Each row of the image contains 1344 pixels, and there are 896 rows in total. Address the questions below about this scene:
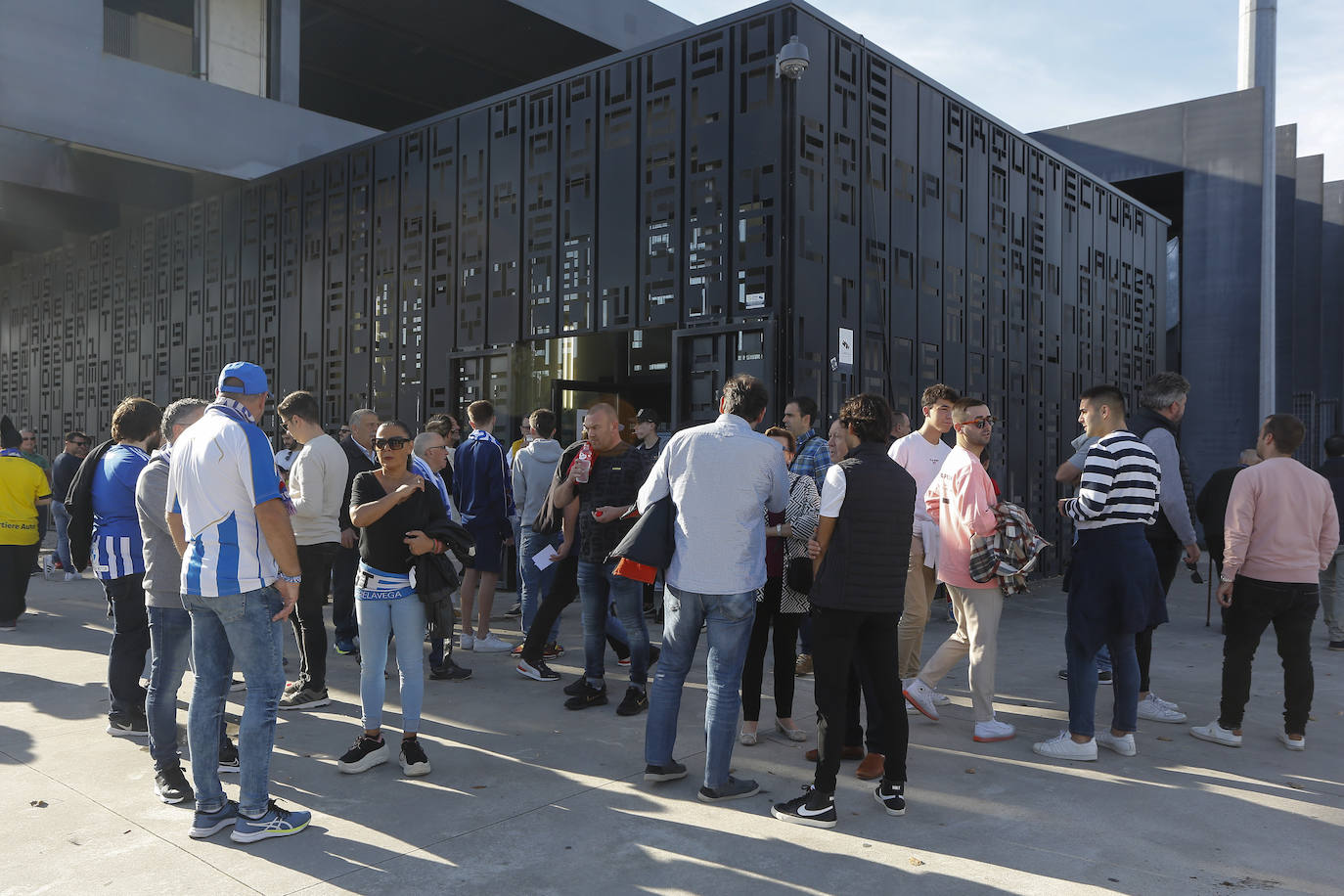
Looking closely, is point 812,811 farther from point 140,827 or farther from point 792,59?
point 792,59

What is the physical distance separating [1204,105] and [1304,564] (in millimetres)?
16780

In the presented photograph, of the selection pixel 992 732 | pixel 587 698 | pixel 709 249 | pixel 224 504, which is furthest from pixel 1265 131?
pixel 224 504

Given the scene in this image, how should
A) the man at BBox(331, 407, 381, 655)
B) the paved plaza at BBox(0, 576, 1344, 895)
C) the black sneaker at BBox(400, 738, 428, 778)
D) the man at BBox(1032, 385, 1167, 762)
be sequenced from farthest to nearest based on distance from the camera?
1. the man at BBox(331, 407, 381, 655)
2. the man at BBox(1032, 385, 1167, 762)
3. the black sneaker at BBox(400, 738, 428, 778)
4. the paved plaza at BBox(0, 576, 1344, 895)

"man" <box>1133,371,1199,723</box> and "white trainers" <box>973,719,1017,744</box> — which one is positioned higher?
"man" <box>1133,371,1199,723</box>

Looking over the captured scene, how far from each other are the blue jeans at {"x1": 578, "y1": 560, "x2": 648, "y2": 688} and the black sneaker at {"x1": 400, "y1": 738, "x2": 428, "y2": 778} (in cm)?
141

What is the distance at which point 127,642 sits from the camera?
516 cm

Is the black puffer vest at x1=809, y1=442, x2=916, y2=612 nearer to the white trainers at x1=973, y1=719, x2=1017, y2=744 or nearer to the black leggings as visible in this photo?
the black leggings

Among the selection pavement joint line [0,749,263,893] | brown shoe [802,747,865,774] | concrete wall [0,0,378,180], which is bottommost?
pavement joint line [0,749,263,893]

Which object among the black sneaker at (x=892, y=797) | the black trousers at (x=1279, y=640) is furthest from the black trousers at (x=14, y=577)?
the black trousers at (x=1279, y=640)

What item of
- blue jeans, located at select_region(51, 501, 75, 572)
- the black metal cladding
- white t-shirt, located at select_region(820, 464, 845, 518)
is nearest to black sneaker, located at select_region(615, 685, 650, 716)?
white t-shirt, located at select_region(820, 464, 845, 518)

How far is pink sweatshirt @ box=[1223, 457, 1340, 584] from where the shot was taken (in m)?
4.90

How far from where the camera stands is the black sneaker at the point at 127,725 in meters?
5.12

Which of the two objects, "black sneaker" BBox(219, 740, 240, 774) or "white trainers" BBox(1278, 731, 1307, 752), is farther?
"white trainers" BBox(1278, 731, 1307, 752)

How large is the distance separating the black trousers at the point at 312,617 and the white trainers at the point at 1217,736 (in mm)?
5274
